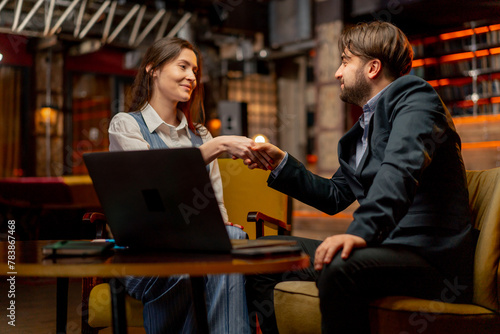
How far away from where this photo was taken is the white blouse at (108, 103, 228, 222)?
7.03 feet

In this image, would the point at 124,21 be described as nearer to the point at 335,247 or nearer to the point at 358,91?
the point at 358,91

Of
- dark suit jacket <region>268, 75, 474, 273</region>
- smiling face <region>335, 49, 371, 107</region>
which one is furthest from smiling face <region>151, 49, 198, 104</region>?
dark suit jacket <region>268, 75, 474, 273</region>

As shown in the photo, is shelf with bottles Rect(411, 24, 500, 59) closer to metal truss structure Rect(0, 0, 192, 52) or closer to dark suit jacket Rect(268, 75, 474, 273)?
metal truss structure Rect(0, 0, 192, 52)

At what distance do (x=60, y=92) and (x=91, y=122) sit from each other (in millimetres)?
1093

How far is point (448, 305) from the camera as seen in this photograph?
1.48 metres

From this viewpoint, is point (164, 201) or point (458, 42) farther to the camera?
point (458, 42)

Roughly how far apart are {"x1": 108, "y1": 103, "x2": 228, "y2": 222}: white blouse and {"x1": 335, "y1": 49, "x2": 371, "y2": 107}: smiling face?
0.67 meters

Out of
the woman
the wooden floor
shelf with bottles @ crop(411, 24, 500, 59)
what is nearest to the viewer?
the woman

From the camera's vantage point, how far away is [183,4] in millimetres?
7629

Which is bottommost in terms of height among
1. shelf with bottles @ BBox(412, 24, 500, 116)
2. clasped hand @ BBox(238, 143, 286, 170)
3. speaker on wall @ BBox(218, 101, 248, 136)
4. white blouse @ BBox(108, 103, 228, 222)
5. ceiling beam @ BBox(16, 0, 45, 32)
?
clasped hand @ BBox(238, 143, 286, 170)

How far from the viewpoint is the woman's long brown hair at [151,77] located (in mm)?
2441

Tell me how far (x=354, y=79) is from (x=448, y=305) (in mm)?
812

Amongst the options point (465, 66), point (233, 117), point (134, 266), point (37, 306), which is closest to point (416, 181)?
point (134, 266)

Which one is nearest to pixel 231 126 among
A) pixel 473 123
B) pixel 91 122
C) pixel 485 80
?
pixel 473 123
